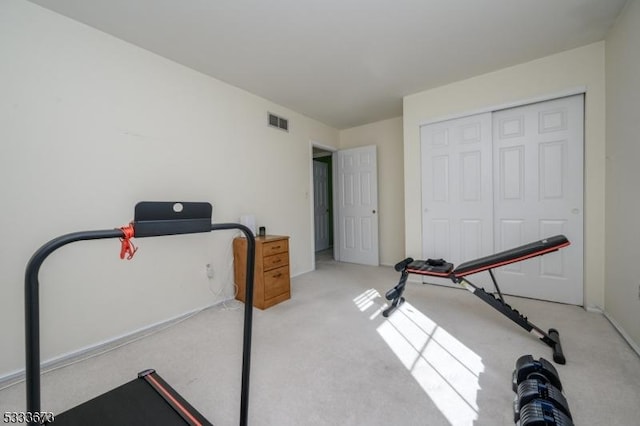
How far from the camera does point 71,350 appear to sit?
1.92m

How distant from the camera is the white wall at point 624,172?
1855 mm

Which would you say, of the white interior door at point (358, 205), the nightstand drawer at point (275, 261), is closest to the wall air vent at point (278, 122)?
the white interior door at point (358, 205)

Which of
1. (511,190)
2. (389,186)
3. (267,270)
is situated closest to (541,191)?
(511,190)

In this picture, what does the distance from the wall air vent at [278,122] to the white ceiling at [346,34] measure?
1.64ft

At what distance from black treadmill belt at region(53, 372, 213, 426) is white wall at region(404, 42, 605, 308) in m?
3.47

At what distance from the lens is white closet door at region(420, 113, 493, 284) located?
303 cm

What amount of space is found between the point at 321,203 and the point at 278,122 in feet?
8.47

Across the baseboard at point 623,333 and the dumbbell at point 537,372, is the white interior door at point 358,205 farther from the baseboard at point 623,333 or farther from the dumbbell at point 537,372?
the dumbbell at point 537,372

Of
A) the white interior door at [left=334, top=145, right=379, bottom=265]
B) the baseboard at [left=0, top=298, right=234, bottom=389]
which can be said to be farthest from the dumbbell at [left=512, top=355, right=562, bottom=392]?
the white interior door at [left=334, top=145, right=379, bottom=265]

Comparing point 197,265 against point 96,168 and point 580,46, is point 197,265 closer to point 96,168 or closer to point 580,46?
point 96,168

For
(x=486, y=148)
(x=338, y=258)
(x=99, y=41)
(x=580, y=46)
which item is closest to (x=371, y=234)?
(x=338, y=258)

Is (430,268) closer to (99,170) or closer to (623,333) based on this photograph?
(623,333)

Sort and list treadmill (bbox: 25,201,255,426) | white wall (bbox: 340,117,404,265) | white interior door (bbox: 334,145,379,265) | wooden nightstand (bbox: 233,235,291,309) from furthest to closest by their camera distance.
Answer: white interior door (bbox: 334,145,379,265) < white wall (bbox: 340,117,404,265) < wooden nightstand (bbox: 233,235,291,309) < treadmill (bbox: 25,201,255,426)

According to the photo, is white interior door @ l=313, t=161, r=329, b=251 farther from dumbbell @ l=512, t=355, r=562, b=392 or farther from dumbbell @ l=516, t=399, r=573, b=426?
dumbbell @ l=516, t=399, r=573, b=426
